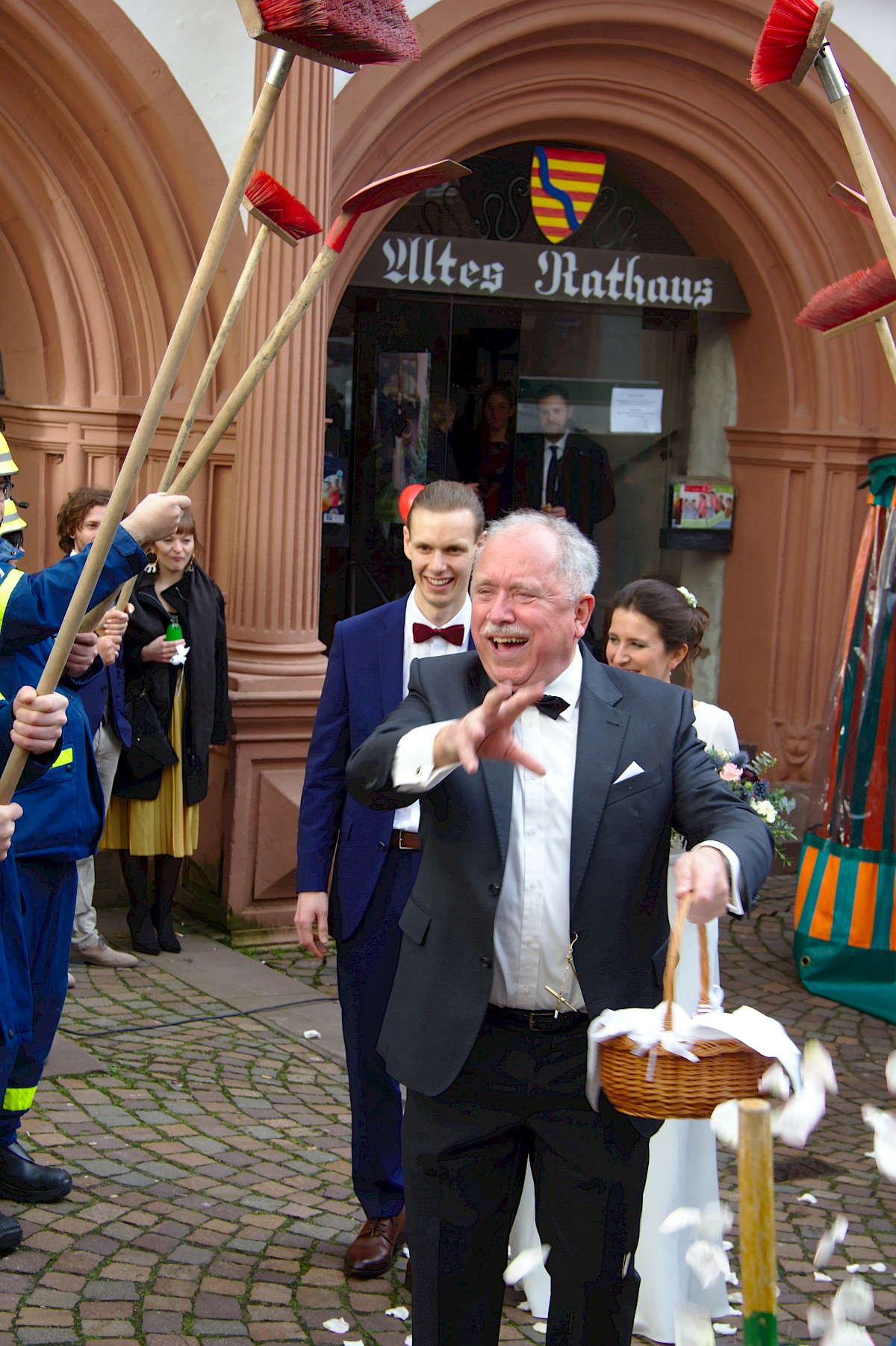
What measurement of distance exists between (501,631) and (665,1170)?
1.88 m

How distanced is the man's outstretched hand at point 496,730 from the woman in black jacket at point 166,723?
428 cm

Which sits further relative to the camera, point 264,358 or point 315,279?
point 264,358

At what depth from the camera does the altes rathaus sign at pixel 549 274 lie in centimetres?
803

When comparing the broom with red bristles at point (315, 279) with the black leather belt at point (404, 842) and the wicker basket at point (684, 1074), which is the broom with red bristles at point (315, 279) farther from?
the wicker basket at point (684, 1074)

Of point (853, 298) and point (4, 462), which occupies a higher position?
point (853, 298)

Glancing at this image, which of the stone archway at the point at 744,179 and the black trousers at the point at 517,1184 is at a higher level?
the stone archway at the point at 744,179

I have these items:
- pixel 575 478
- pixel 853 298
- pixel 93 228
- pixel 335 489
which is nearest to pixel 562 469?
pixel 575 478

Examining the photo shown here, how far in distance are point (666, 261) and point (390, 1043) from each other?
685 centimetres

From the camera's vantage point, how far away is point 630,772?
111 inches

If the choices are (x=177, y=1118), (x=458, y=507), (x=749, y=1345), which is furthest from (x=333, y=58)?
(x=177, y=1118)

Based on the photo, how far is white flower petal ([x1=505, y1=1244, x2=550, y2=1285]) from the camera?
3.02 m

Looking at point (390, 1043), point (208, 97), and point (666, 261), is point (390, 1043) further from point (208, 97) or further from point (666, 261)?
point (666, 261)

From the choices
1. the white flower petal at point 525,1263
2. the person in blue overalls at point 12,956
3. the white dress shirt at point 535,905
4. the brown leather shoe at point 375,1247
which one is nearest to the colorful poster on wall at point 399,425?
the person in blue overalls at point 12,956

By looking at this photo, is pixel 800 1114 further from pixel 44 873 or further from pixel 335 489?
pixel 335 489
